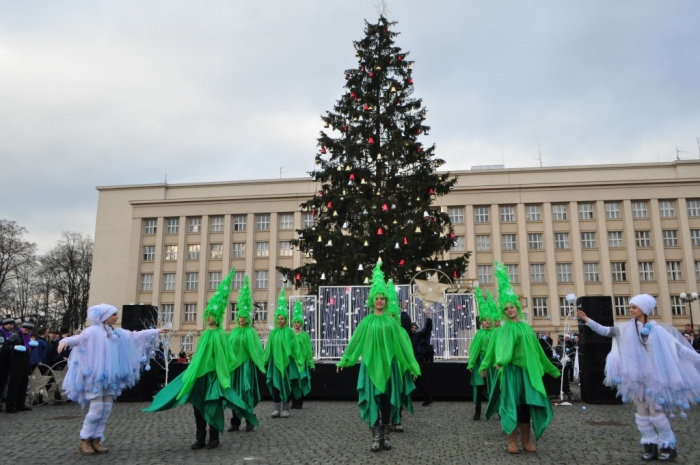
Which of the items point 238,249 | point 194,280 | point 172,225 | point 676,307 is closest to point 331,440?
point 238,249

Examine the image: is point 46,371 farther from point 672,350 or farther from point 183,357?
point 672,350

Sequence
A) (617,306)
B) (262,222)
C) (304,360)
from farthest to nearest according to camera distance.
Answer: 1. (262,222)
2. (617,306)
3. (304,360)

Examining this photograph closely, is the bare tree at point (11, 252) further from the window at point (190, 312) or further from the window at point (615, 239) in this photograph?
the window at point (615, 239)

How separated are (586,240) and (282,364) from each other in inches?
1825

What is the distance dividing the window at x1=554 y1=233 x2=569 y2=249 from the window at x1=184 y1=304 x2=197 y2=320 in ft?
112

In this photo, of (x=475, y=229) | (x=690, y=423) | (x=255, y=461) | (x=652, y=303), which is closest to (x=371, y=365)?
(x=255, y=461)

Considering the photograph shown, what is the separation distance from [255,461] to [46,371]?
10.4 metres

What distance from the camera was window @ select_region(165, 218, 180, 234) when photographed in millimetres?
58688

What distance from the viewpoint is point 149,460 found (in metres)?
7.24

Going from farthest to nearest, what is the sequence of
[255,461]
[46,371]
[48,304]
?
1. [48,304]
2. [46,371]
3. [255,461]

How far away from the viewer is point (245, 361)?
9742 millimetres

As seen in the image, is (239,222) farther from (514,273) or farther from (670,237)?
(670,237)

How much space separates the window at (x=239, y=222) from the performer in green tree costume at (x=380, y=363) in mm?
50261

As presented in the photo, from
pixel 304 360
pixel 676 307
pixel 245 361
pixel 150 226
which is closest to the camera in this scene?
pixel 245 361
